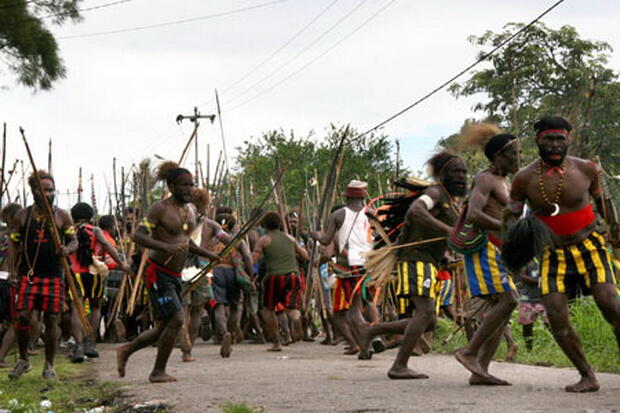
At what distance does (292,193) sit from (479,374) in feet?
141

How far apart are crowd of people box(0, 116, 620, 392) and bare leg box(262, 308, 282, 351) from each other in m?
0.02

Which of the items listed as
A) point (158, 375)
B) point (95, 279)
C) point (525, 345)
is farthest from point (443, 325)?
point (158, 375)

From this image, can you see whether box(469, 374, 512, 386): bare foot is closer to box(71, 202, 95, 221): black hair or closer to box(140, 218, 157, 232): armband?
box(140, 218, 157, 232): armband

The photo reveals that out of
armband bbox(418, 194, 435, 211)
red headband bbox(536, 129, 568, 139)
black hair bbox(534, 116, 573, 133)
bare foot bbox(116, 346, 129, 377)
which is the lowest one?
bare foot bbox(116, 346, 129, 377)

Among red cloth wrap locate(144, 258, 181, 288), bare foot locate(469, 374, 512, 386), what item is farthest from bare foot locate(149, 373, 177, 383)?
bare foot locate(469, 374, 512, 386)

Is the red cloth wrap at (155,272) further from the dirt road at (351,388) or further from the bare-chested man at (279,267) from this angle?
the bare-chested man at (279,267)

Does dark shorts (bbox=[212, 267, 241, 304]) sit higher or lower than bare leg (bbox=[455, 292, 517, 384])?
A: higher

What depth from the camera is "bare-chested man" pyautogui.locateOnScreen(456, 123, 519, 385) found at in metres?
7.07

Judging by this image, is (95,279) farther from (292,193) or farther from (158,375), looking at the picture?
(292,193)

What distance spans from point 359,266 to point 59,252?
322cm

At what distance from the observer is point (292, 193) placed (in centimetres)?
4994

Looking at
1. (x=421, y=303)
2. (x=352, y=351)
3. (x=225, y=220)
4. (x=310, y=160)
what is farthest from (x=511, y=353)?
(x=310, y=160)

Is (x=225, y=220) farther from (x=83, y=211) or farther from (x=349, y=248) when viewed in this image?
(x=349, y=248)

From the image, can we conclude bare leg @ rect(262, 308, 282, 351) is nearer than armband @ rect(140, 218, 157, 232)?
No
